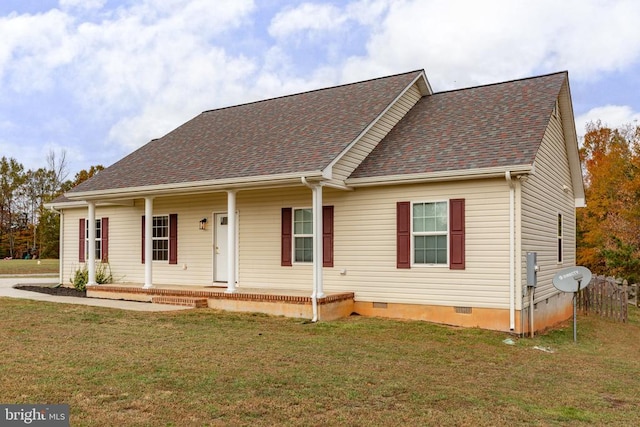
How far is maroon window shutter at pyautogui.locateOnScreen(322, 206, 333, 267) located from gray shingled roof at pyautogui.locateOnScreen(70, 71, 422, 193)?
1354 millimetres

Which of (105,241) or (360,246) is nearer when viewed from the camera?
(360,246)

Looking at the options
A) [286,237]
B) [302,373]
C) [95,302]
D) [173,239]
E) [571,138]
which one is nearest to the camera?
[302,373]

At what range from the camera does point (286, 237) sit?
Result: 1266 centimetres

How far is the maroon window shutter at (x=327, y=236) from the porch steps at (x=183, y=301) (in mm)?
2843

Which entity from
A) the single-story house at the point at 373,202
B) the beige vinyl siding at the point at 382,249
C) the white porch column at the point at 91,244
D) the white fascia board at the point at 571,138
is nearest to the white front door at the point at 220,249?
the single-story house at the point at 373,202

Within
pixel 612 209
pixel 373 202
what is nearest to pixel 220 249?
pixel 373 202

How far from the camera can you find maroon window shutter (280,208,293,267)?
12.6 meters

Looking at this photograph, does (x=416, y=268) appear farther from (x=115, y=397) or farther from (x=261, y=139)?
(x=115, y=397)

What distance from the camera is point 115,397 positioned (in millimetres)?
5152

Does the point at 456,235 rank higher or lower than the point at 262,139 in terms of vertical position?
lower

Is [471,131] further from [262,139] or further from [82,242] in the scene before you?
[82,242]

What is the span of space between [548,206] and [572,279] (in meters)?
2.74

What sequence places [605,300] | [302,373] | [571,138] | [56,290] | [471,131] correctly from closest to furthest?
[302,373] < [471,131] < [571,138] < [605,300] < [56,290]

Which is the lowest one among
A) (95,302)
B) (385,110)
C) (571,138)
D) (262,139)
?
(95,302)
